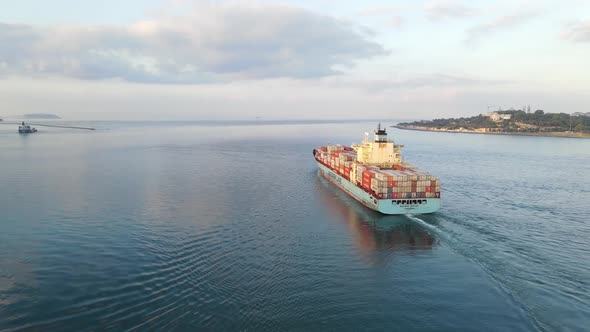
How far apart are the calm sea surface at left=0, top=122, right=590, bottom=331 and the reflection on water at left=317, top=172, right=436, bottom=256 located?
25 cm

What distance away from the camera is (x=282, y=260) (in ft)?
94.4

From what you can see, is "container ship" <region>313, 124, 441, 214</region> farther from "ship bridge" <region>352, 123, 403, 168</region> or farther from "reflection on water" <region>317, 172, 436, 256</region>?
"reflection on water" <region>317, 172, 436, 256</region>

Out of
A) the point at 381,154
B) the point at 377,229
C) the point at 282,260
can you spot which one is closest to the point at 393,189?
the point at 377,229

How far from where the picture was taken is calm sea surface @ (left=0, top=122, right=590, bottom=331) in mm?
21016

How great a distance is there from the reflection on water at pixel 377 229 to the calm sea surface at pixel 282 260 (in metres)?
0.25

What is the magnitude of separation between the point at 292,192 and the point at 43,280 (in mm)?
35134

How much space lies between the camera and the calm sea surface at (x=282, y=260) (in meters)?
21.0

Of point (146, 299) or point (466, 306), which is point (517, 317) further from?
point (146, 299)

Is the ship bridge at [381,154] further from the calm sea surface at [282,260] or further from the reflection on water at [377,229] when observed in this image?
the reflection on water at [377,229]

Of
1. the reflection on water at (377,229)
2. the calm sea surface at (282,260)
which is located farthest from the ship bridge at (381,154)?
the reflection on water at (377,229)

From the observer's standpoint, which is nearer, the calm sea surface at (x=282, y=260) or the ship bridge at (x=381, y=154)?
the calm sea surface at (x=282, y=260)

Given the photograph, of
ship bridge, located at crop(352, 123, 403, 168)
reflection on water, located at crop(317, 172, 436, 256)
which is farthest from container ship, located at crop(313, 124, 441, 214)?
reflection on water, located at crop(317, 172, 436, 256)

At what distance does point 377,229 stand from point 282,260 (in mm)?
14157

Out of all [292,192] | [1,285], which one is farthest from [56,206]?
[292,192]
